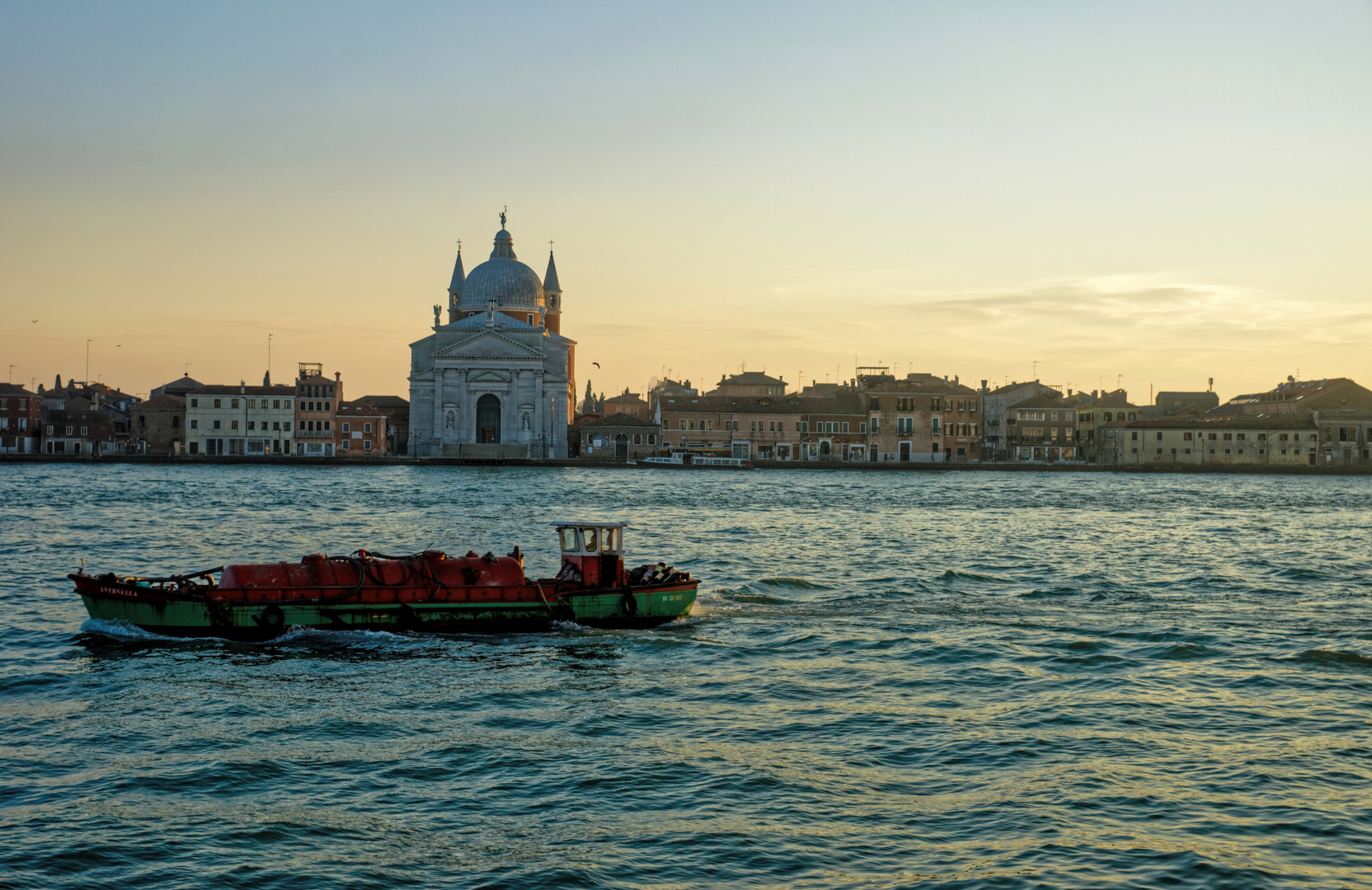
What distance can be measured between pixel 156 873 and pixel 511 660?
25.2 ft

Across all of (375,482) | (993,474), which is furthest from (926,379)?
(375,482)

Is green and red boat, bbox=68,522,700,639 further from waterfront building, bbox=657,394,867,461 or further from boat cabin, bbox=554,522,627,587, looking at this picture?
waterfront building, bbox=657,394,867,461

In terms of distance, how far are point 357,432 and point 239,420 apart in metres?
8.61

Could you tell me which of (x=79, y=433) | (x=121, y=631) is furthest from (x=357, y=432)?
(x=121, y=631)

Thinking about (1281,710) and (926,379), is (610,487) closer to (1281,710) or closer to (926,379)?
(926,379)

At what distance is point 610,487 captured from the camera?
6228cm

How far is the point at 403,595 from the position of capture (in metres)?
17.9

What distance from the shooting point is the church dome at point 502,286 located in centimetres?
9788

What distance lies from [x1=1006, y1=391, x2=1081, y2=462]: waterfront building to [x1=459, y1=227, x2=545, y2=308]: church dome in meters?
41.0

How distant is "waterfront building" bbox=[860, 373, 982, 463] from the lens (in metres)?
92.7

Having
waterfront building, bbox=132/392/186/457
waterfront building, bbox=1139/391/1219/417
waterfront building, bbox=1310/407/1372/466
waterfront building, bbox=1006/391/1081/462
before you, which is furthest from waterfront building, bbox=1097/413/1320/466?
waterfront building, bbox=132/392/186/457

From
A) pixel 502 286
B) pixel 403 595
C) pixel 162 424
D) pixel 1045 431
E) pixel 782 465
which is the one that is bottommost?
pixel 403 595

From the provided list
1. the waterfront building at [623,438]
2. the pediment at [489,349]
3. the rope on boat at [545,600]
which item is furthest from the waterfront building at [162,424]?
the rope on boat at [545,600]

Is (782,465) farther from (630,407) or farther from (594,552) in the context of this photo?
(594,552)
